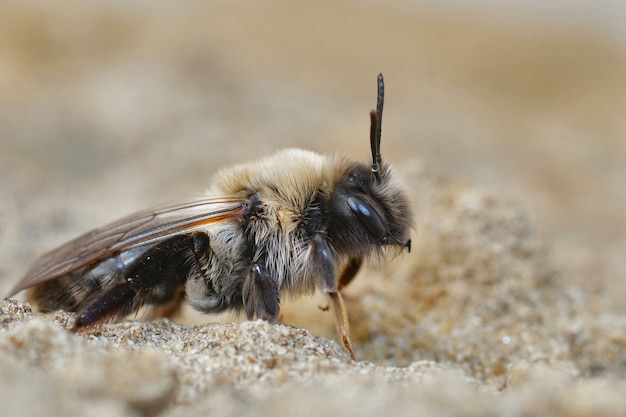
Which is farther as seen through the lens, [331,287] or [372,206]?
[372,206]

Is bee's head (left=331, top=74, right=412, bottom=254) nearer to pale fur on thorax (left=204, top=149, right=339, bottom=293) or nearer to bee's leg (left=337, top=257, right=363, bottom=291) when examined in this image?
pale fur on thorax (left=204, top=149, right=339, bottom=293)

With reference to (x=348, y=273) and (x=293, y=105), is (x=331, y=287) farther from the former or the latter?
(x=293, y=105)

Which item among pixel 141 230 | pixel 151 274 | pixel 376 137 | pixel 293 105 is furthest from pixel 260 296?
pixel 293 105

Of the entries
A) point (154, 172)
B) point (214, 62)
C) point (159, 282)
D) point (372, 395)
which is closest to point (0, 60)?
point (214, 62)

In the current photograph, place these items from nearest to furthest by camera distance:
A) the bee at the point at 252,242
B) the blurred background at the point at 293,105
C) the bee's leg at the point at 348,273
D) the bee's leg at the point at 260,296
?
the bee's leg at the point at 260,296 < the bee at the point at 252,242 < the bee's leg at the point at 348,273 < the blurred background at the point at 293,105

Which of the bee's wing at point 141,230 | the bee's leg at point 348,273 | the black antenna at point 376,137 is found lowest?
the bee's leg at point 348,273

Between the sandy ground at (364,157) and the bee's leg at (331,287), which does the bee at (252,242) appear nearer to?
the bee's leg at (331,287)

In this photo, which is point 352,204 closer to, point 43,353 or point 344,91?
point 43,353

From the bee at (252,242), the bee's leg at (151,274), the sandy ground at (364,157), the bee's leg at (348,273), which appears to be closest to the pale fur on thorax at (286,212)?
the bee at (252,242)
